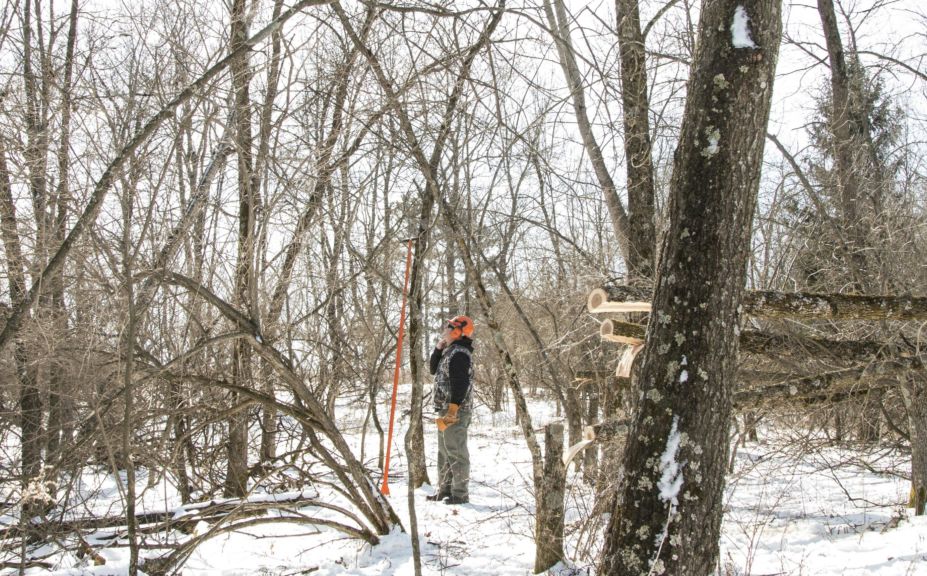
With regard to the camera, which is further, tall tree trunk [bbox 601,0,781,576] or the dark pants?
the dark pants

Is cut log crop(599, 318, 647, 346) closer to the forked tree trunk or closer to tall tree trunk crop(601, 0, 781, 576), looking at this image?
tall tree trunk crop(601, 0, 781, 576)

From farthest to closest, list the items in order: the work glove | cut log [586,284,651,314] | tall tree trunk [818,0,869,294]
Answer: tall tree trunk [818,0,869,294] → the work glove → cut log [586,284,651,314]

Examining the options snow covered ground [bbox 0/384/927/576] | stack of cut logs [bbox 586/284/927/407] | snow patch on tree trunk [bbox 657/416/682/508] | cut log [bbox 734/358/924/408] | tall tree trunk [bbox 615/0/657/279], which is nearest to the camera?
snow patch on tree trunk [bbox 657/416/682/508]

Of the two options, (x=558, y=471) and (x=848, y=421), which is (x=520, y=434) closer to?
(x=848, y=421)

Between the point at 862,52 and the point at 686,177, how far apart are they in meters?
7.01

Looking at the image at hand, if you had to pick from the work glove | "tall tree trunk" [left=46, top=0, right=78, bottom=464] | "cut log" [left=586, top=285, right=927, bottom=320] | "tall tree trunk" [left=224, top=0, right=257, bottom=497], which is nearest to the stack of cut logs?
"cut log" [left=586, top=285, right=927, bottom=320]

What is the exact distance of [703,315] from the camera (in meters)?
2.76

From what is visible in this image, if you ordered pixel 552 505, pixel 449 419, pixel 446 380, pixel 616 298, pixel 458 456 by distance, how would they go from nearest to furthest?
pixel 616 298 → pixel 552 505 → pixel 449 419 → pixel 458 456 → pixel 446 380

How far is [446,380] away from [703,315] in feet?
15.5

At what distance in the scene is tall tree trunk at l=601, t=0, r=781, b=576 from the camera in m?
2.73

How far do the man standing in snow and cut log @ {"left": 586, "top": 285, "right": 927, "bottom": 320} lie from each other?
2707 mm

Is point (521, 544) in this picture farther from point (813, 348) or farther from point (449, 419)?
point (813, 348)

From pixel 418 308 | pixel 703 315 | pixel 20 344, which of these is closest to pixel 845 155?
pixel 418 308

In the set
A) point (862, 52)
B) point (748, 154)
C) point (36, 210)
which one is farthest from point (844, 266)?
point (36, 210)
